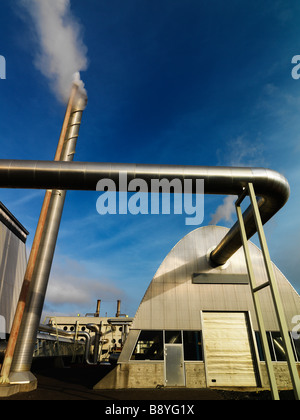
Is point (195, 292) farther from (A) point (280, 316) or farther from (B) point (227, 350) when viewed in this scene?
(A) point (280, 316)

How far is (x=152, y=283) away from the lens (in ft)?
47.9

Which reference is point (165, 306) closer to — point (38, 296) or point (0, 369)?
point (38, 296)

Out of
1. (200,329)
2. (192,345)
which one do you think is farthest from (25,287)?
(200,329)

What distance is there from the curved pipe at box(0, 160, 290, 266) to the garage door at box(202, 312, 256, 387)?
26.4 feet

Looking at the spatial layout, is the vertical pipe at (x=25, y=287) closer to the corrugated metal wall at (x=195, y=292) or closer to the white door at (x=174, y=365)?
the corrugated metal wall at (x=195, y=292)

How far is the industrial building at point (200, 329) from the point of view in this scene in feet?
40.7

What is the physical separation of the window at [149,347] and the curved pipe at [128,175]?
8612 millimetres

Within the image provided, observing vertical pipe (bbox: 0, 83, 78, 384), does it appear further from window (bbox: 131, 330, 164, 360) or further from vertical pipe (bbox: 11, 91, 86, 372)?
window (bbox: 131, 330, 164, 360)

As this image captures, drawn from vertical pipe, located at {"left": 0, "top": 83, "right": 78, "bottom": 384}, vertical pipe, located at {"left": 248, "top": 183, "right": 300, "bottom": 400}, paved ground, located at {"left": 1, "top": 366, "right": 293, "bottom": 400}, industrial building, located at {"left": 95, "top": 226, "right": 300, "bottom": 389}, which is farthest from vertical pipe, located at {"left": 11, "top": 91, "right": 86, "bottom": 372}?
vertical pipe, located at {"left": 248, "top": 183, "right": 300, "bottom": 400}

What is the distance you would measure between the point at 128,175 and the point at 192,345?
33.0 ft

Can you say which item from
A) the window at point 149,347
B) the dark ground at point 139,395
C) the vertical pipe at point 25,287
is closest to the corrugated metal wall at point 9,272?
the vertical pipe at point 25,287

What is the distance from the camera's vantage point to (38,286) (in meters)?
13.0

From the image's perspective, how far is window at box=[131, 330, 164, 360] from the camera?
41.7 feet

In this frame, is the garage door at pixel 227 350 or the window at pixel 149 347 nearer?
the garage door at pixel 227 350
